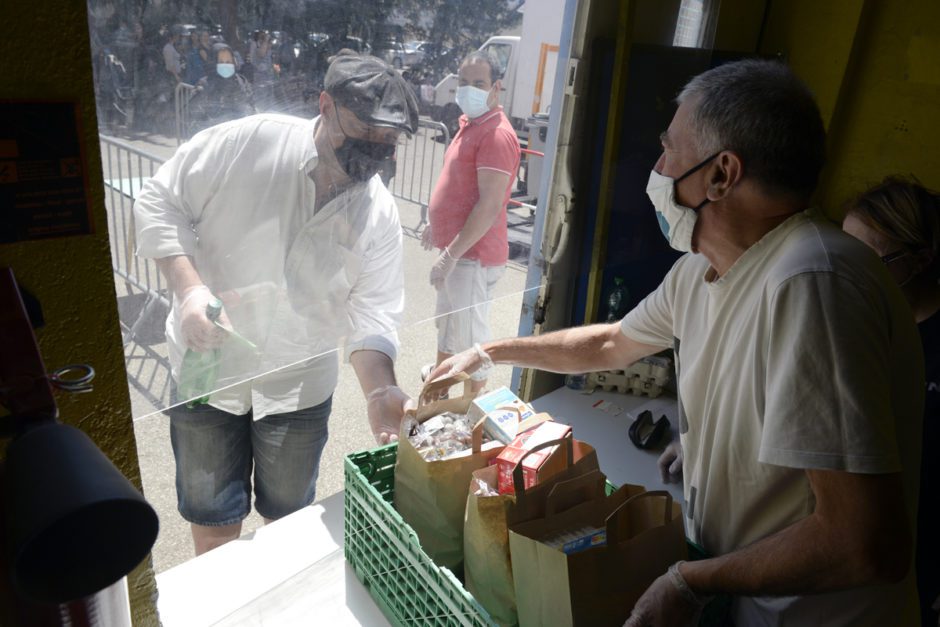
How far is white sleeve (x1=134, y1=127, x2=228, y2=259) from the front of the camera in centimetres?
139

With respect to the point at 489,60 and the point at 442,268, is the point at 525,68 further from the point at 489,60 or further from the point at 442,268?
the point at 442,268

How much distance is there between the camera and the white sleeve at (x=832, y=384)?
1034mm

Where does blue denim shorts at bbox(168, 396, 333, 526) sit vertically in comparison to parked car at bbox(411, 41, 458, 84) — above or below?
below

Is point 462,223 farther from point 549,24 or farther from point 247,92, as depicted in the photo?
point 247,92

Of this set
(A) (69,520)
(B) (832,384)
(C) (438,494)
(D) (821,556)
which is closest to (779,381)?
(B) (832,384)

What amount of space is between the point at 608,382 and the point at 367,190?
4.38 feet

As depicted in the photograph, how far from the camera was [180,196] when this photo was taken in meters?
1.47

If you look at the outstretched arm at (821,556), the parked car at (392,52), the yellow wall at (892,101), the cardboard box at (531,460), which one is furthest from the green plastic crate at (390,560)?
the yellow wall at (892,101)

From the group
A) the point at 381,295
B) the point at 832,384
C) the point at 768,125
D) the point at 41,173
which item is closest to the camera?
the point at 41,173

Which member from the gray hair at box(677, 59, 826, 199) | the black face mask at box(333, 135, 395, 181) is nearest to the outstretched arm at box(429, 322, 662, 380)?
the black face mask at box(333, 135, 395, 181)

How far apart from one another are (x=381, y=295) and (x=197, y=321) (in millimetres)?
530

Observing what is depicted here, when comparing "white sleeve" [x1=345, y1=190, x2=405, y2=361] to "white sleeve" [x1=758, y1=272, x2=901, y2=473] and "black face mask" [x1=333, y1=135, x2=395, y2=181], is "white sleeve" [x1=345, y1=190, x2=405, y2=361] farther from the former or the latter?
"white sleeve" [x1=758, y1=272, x2=901, y2=473]

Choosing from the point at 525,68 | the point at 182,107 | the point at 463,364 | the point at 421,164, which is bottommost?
the point at 463,364

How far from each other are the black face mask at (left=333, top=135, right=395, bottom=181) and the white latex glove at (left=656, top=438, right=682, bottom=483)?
1.24 metres
